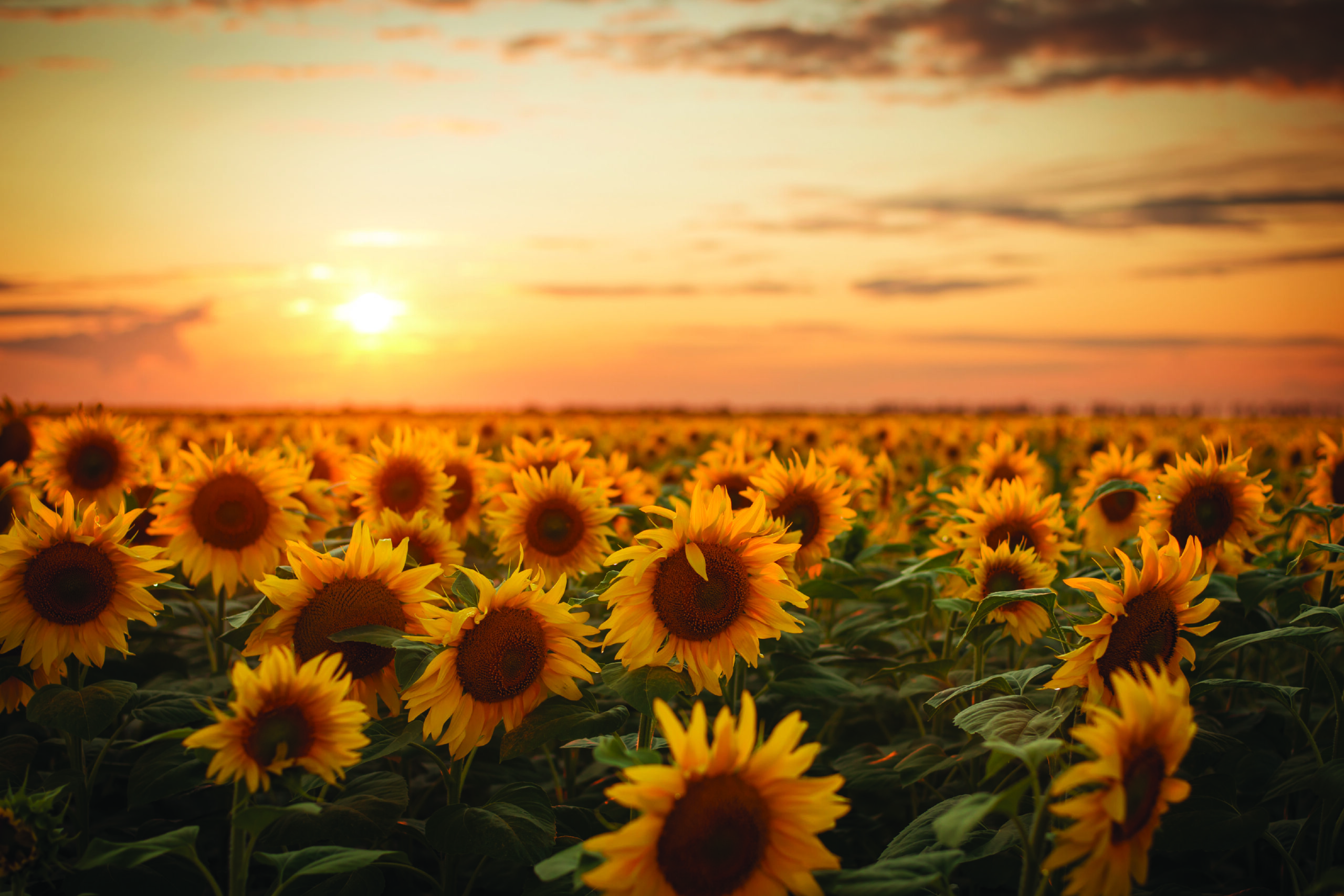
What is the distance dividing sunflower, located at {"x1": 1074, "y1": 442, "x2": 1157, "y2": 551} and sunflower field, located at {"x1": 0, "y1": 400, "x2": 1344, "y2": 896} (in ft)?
0.29

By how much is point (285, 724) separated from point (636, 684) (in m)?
1.13

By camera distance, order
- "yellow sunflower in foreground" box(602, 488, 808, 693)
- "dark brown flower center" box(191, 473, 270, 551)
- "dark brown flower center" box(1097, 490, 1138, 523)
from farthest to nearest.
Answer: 1. "dark brown flower center" box(1097, 490, 1138, 523)
2. "dark brown flower center" box(191, 473, 270, 551)
3. "yellow sunflower in foreground" box(602, 488, 808, 693)

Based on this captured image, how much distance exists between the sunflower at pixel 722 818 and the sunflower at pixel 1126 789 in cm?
58

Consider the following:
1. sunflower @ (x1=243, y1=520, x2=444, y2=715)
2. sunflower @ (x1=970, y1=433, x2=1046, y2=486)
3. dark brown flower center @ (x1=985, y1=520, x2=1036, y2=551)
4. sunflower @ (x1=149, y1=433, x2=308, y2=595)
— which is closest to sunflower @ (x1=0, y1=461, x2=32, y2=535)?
sunflower @ (x1=149, y1=433, x2=308, y2=595)

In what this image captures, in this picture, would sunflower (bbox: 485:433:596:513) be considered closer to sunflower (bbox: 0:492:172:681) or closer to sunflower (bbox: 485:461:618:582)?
sunflower (bbox: 485:461:618:582)

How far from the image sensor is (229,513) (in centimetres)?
503

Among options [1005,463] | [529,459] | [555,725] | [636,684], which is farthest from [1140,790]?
[1005,463]

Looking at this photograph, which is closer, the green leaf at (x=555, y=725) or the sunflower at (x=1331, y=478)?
the green leaf at (x=555, y=725)

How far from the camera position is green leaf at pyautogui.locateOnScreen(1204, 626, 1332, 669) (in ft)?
10.0

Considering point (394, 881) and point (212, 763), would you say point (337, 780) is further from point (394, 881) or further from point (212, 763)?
point (212, 763)

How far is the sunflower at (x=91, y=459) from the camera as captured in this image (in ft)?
20.8

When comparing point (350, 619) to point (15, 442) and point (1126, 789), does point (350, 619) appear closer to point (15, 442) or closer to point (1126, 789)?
point (1126, 789)

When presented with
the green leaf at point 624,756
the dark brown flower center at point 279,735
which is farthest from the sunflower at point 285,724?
the green leaf at point 624,756

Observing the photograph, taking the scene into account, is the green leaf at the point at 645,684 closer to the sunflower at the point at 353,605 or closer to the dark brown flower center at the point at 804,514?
the sunflower at the point at 353,605
